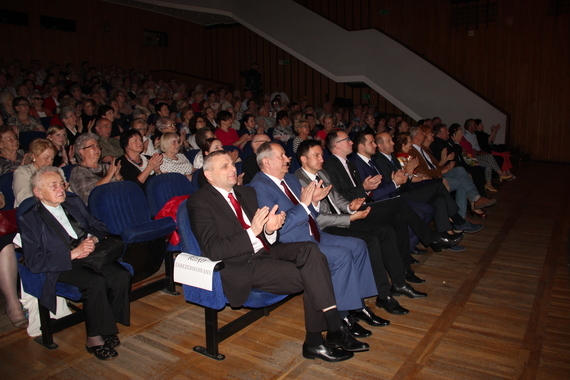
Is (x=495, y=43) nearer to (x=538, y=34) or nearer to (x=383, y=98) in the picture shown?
(x=538, y=34)

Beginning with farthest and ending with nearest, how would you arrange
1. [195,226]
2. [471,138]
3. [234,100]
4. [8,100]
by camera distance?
[234,100], [471,138], [8,100], [195,226]

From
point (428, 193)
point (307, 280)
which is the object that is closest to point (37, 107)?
point (428, 193)

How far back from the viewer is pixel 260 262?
93.2 inches

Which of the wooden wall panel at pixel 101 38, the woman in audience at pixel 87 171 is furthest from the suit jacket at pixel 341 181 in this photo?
the wooden wall panel at pixel 101 38

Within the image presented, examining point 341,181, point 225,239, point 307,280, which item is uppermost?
point 341,181

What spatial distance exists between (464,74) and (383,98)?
1.84 meters

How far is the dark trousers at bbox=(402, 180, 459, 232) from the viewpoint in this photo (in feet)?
13.1

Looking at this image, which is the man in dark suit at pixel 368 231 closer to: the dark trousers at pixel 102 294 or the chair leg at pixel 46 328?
the dark trousers at pixel 102 294

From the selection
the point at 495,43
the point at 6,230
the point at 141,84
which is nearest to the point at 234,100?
the point at 141,84

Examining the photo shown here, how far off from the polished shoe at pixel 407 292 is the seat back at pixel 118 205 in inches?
68.9

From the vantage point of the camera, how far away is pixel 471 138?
804 centimetres

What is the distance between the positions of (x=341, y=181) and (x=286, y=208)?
877mm

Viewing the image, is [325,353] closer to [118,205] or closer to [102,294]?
[102,294]

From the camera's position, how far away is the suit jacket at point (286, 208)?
2.52 meters
